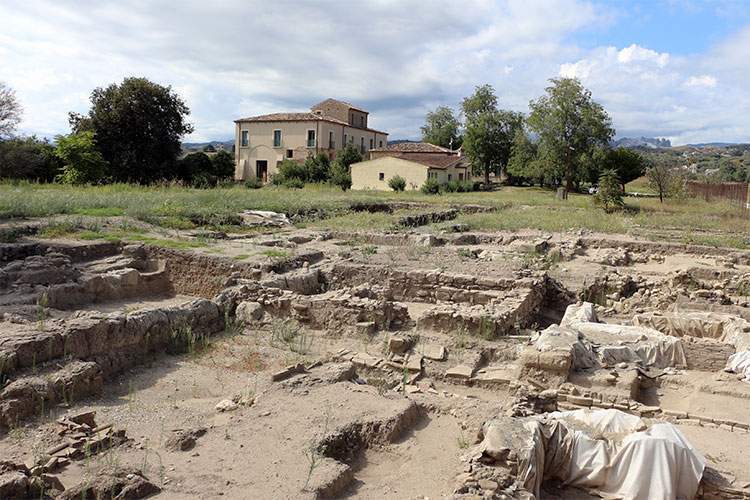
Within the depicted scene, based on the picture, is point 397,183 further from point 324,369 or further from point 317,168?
point 324,369

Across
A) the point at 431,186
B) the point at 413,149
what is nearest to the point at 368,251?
the point at 431,186

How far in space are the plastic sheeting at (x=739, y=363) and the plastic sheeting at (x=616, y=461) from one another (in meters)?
3.09

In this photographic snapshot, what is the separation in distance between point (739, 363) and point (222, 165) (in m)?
40.1

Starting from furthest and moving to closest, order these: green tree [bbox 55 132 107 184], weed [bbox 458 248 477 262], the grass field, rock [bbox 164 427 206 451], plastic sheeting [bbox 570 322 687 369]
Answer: green tree [bbox 55 132 107 184], the grass field, weed [bbox 458 248 477 262], plastic sheeting [bbox 570 322 687 369], rock [bbox 164 427 206 451]

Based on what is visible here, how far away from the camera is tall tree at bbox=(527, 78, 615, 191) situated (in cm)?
3862

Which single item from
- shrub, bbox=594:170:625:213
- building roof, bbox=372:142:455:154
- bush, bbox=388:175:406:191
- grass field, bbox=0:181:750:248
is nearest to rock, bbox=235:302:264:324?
grass field, bbox=0:181:750:248

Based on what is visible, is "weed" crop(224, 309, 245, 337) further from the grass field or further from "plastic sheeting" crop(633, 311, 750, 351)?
"plastic sheeting" crop(633, 311, 750, 351)

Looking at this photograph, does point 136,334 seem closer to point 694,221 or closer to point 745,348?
point 745,348

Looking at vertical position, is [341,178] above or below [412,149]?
below

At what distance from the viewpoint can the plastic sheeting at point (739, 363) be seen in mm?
6812

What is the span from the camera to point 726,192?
106ft

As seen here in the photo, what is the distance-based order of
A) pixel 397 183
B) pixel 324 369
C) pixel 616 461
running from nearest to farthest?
pixel 616 461, pixel 324 369, pixel 397 183

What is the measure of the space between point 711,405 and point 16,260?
37.3 ft

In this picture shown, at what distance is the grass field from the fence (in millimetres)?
1437
